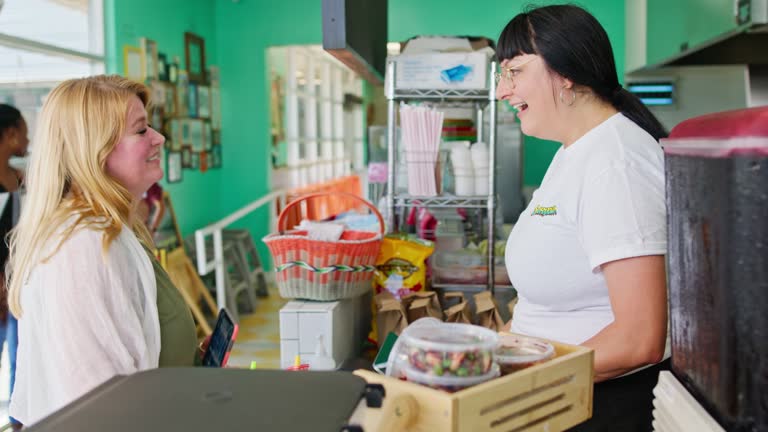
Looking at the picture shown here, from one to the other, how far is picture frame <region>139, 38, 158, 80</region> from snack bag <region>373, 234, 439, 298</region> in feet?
10.4

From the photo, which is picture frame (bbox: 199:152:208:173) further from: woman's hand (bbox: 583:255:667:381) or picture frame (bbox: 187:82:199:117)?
woman's hand (bbox: 583:255:667:381)

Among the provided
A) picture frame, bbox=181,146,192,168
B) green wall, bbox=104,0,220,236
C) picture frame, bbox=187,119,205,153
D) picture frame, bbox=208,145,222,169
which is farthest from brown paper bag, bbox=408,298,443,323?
picture frame, bbox=208,145,222,169

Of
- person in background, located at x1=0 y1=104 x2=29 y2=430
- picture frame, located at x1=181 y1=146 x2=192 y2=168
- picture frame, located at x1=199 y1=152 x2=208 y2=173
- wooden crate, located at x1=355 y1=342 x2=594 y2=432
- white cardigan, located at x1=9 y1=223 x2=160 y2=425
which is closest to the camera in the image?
wooden crate, located at x1=355 y1=342 x2=594 y2=432

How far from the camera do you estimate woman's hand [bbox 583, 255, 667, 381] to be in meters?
1.18

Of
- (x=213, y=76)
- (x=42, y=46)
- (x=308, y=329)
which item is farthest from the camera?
(x=213, y=76)

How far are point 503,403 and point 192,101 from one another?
5.78 m

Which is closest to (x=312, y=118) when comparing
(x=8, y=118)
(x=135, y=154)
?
(x=8, y=118)

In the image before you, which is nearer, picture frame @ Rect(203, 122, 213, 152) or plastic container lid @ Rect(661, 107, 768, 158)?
plastic container lid @ Rect(661, 107, 768, 158)

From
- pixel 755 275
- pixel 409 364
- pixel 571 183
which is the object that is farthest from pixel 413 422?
pixel 571 183

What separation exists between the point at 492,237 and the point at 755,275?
2.40 m

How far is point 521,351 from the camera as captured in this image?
929 millimetres

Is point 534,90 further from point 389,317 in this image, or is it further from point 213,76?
point 213,76

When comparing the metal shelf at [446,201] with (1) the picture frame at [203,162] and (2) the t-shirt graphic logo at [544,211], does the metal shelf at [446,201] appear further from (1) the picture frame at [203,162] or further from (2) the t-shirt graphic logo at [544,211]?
(1) the picture frame at [203,162]

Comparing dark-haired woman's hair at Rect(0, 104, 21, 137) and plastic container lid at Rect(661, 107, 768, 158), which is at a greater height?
dark-haired woman's hair at Rect(0, 104, 21, 137)
